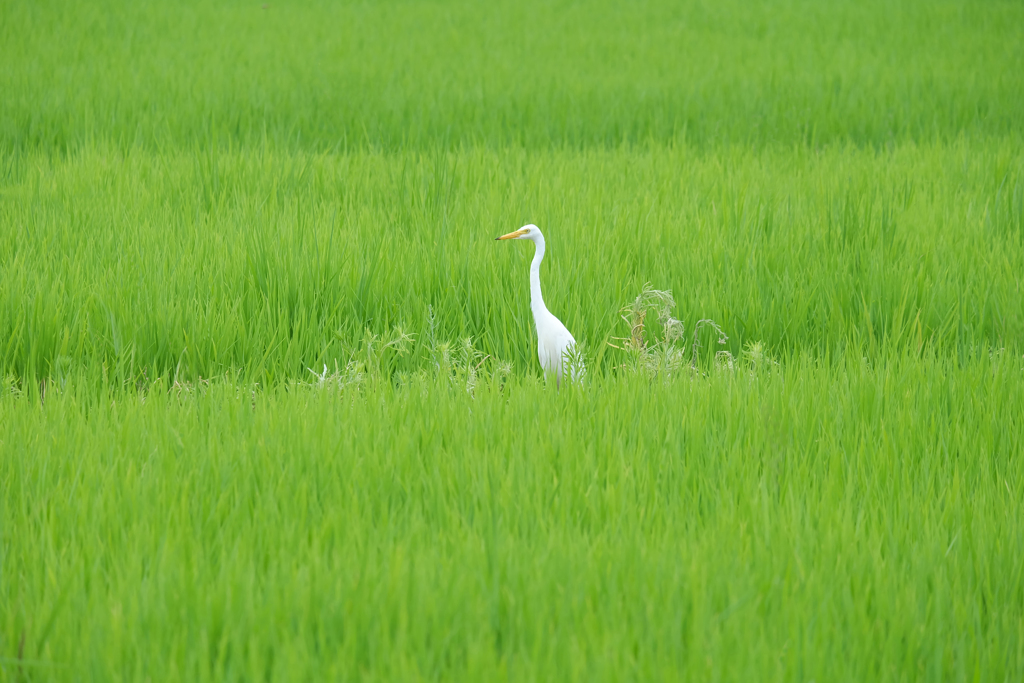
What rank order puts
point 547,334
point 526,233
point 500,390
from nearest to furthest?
point 500,390
point 547,334
point 526,233

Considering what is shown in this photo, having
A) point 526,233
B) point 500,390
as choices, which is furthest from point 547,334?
point 526,233

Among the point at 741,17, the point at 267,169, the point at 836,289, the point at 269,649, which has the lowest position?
the point at 269,649

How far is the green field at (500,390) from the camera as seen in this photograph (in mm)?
1622

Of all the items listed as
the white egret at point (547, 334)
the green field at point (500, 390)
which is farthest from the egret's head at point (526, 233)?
the green field at point (500, 390)

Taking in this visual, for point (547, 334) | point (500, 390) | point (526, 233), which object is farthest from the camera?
point (526, 233)

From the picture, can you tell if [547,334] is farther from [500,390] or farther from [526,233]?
[526,233]

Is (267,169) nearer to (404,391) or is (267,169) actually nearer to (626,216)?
(626,216)

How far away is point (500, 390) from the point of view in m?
2.90

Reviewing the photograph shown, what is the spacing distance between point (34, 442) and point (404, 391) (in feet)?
3.70

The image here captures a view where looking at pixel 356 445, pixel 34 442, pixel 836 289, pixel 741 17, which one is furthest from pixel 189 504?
pixel 741 17

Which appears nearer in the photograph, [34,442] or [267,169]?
[34,442]

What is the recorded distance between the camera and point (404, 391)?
8.77 feet

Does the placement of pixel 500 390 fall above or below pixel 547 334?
below

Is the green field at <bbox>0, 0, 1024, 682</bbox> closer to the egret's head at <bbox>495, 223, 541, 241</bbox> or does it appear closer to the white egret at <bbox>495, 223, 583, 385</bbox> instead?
the white egret at <bbox>495, 223, 583, 385</bbox>
